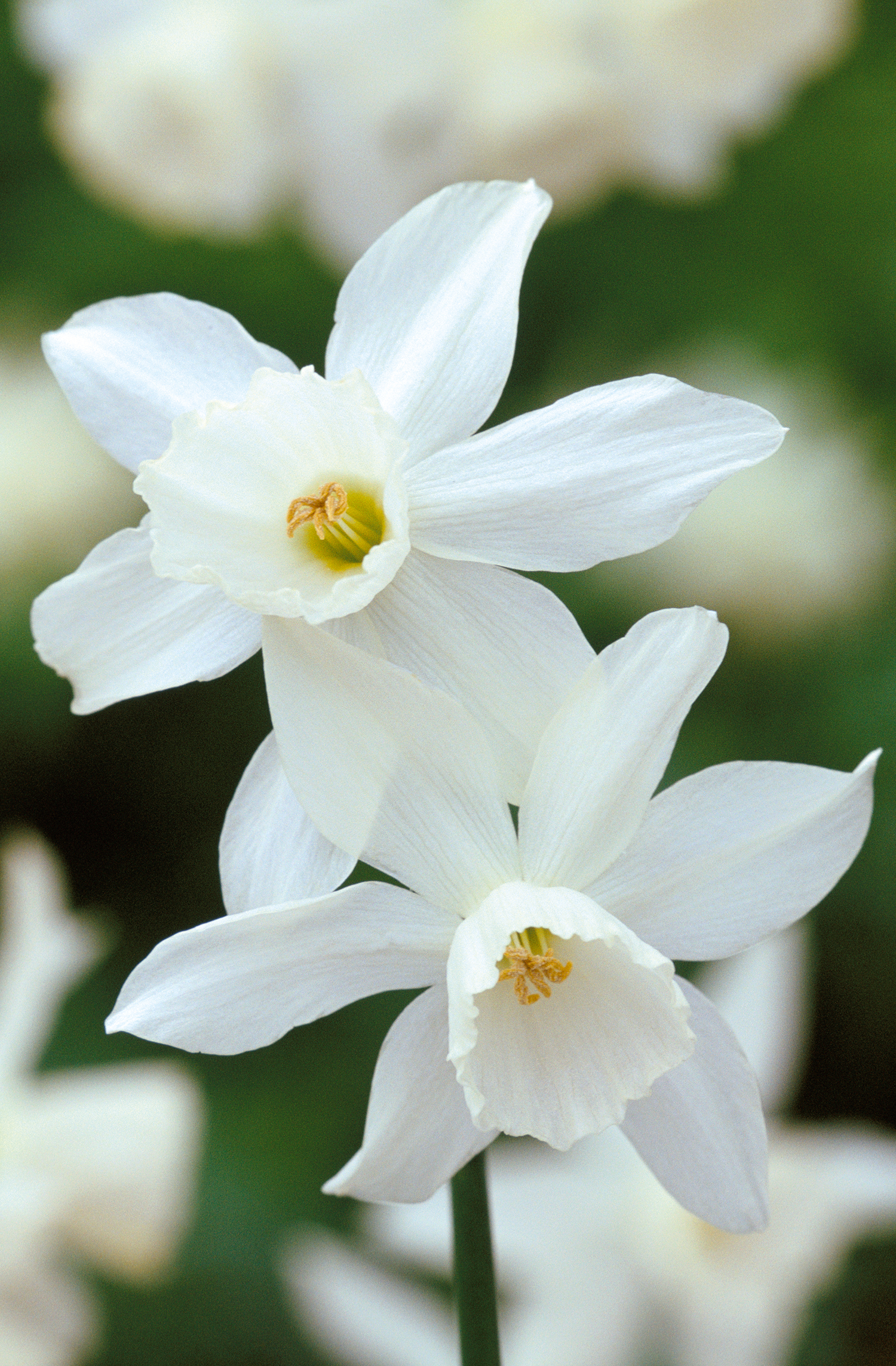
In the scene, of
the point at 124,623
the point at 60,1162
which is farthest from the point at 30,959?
the point at 124,623

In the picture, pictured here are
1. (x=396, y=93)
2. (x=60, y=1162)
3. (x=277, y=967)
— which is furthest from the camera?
(x=396, y=93)

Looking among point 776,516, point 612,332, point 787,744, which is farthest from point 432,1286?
point 612,332

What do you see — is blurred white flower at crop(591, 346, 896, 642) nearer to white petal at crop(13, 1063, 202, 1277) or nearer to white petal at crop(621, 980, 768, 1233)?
white petal at crop(13, 1063, 202, 1277)

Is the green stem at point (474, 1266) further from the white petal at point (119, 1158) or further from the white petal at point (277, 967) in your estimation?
the white petal at point (119, 1158)

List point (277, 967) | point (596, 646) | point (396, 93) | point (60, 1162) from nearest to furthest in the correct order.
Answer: point (277, 967)
point (60, 1162)
point (396, 93)
point (596, 646)

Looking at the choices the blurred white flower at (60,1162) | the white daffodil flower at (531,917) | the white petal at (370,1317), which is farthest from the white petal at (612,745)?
the white petal at (370,1317)

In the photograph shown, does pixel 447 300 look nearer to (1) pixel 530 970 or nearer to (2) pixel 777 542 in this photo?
(1) pixel 530 970

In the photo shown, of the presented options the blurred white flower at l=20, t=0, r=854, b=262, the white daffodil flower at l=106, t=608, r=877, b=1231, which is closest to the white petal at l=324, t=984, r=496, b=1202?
the white daffodil flower at l=106, t=608, r=877, b=1231

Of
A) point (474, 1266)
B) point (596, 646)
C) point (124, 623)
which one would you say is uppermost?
point (596, 646)
